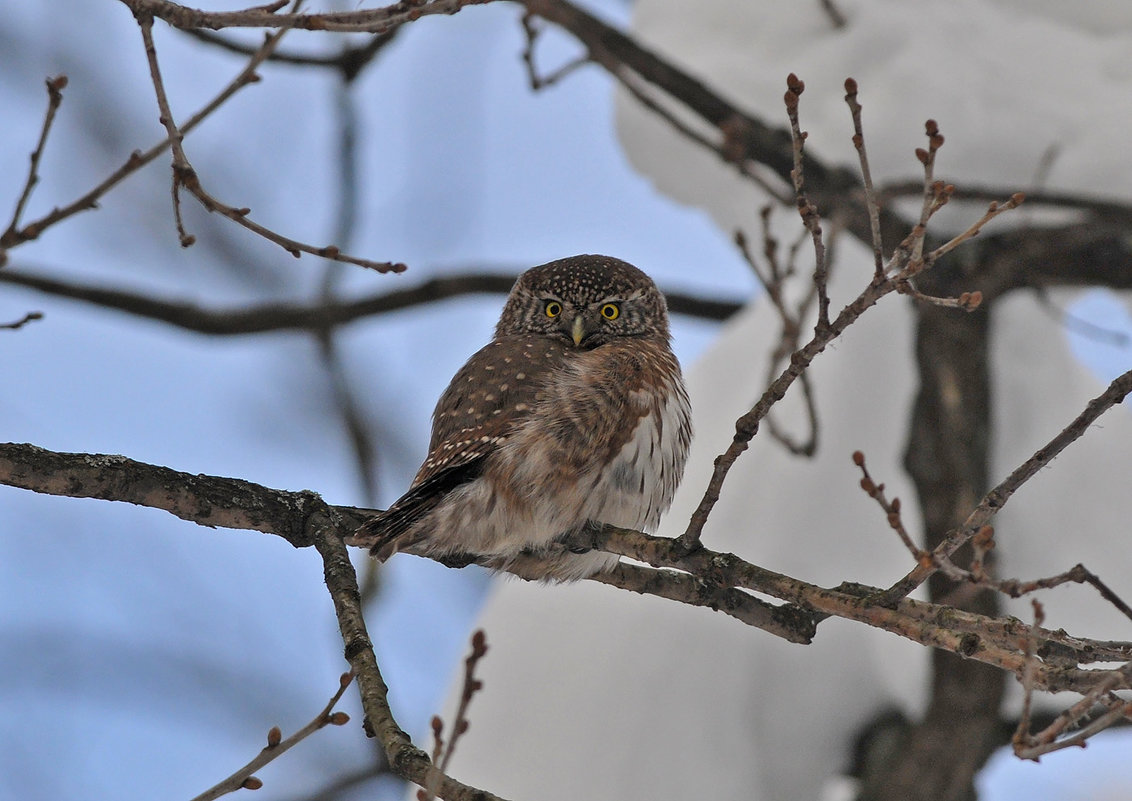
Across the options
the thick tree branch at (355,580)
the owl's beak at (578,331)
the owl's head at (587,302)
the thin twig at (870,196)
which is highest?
the owl's head at (587,302)

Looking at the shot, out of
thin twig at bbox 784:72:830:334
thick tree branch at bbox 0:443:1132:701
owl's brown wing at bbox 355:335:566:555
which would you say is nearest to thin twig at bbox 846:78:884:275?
thin twig at bbox 784:72:830:334

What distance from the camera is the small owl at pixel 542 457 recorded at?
3453 mm

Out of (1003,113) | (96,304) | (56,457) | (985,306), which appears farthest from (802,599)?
(96,304)

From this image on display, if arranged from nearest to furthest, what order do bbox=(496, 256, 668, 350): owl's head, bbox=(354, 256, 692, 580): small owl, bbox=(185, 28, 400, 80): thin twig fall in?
bbox=(354, 256, 692, 580): small owl
bbox=(496, 256, 668, 350): owl's head
bbox=(185, 28, 400, 80): thin twig

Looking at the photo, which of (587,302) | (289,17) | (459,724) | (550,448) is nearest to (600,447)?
(550,448)

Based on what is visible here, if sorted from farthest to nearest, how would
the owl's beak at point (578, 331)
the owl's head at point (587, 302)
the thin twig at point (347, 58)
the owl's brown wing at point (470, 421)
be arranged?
1. the thin twig at point (347, 58)
2. the owl's head at point (587, 302)
3. the owl's beak at point (578, 331)
4. the owl's brown wing at point (470, 421)

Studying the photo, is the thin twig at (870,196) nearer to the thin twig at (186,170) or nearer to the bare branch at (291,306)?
the thin twig at (186,170)

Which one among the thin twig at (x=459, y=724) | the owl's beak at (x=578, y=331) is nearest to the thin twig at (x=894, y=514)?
the thin twig at (x=459, y=724)

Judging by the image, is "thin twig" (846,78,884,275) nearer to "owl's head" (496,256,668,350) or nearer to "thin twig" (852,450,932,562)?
"thin twig" (852,450,932,562)

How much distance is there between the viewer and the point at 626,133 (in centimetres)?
660

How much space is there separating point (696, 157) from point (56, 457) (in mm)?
4457

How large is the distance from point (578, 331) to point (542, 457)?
99 cm

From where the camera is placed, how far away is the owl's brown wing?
3.22 metres

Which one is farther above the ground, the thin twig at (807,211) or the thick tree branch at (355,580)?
the thin twig at (807,211)
